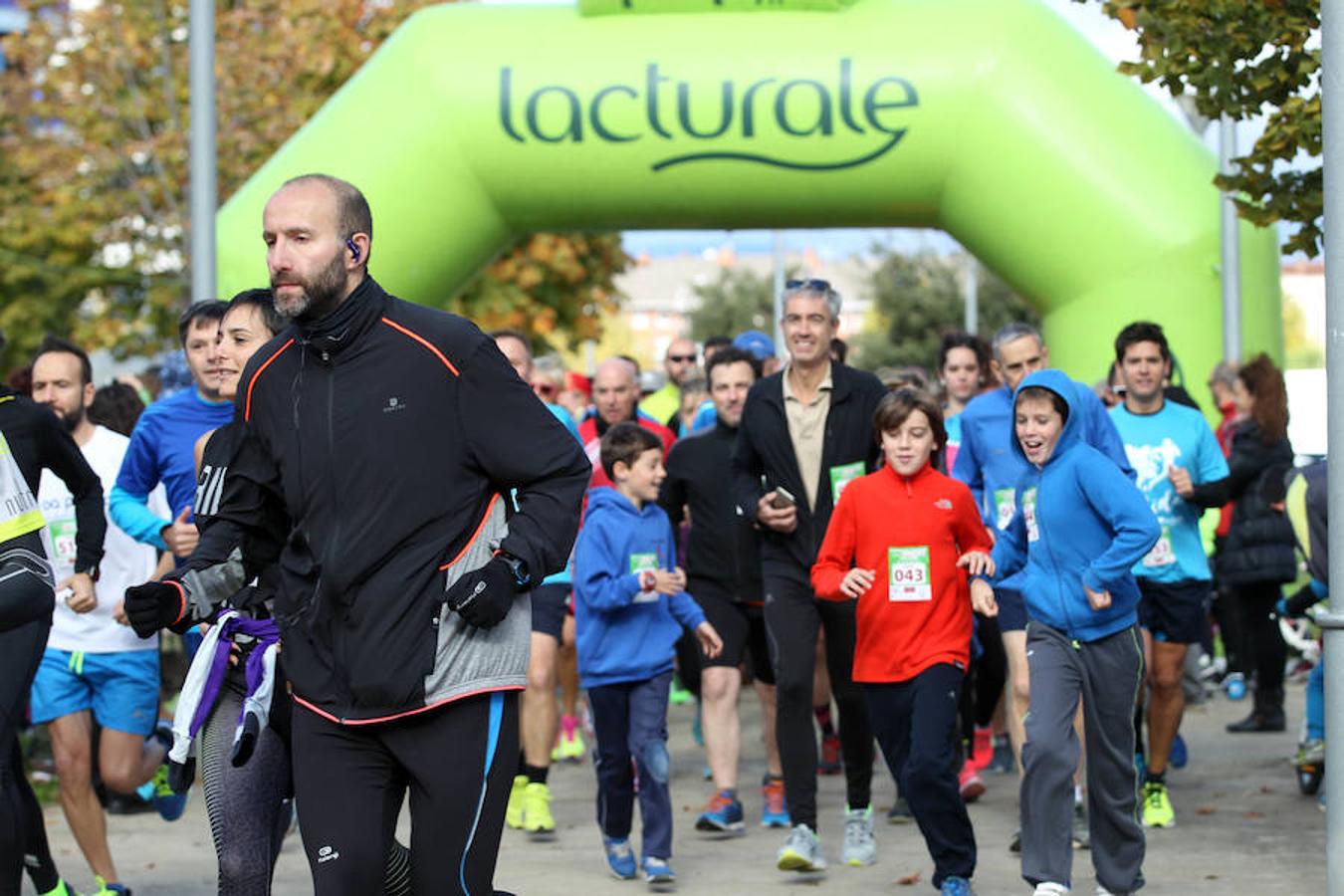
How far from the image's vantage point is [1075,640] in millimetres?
6938

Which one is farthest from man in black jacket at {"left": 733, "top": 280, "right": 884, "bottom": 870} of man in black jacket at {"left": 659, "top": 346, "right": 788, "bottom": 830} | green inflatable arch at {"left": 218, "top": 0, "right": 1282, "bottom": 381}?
green inflatable arch at {"left": 218, "top": 0, "right": 1282, "bottom": 381}

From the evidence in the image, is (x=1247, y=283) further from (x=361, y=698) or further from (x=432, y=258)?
(x=361, y=698)

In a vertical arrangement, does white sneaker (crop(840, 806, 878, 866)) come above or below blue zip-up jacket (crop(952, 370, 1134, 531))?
below

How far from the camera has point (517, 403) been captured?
4688mm

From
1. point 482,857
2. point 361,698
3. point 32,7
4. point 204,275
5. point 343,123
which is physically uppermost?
point 32,7

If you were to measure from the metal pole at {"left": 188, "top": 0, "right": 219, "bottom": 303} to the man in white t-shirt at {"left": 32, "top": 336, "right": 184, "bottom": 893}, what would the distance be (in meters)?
3.17

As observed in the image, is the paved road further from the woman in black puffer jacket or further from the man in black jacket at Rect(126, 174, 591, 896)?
the man in black jacket at Rect(126, 174, 591, 896)

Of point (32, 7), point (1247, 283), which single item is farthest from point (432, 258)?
point (32, 7)

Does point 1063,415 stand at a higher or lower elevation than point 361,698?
higher

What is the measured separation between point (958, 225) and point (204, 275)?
4541 millimetres

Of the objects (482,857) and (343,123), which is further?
(343,123)

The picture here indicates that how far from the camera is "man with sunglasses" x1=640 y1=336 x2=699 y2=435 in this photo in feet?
42.1

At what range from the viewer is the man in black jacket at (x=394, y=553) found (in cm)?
451

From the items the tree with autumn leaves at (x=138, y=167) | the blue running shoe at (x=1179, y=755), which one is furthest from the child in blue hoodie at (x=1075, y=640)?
the tree with autumn leaves at (x=138, y=167)
